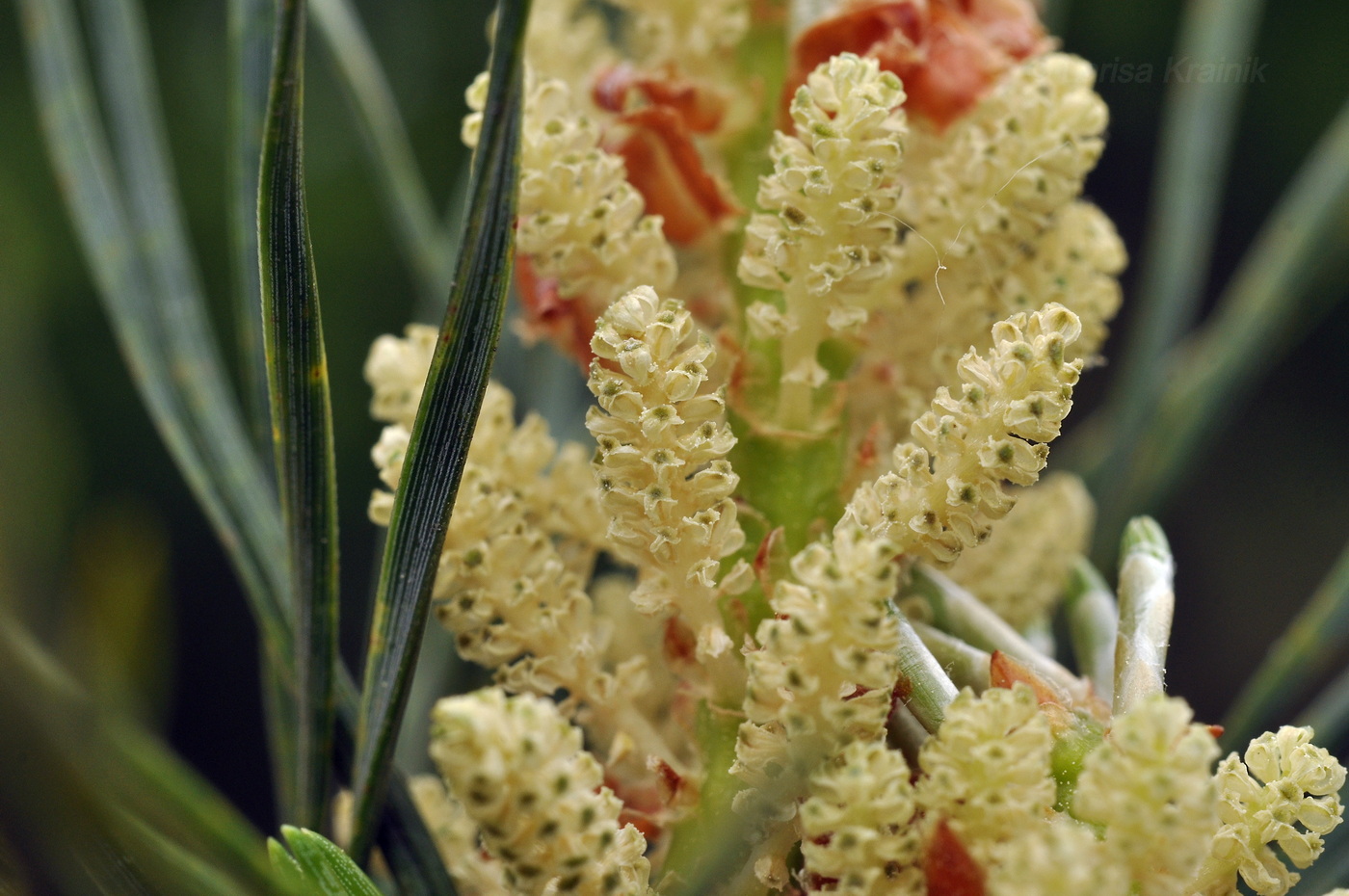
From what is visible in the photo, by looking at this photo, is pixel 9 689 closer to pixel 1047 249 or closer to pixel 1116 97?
pixel 1047 249

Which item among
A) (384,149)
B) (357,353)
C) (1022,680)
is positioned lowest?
(357,353)

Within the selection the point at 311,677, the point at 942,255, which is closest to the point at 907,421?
the point at 942,255

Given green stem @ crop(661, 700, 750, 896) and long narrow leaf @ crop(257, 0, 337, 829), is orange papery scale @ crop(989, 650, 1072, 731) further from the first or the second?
long narrow leaf @ crop(257, 0, 337, 829)

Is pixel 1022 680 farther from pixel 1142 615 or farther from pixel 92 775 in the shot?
pixel 92 775

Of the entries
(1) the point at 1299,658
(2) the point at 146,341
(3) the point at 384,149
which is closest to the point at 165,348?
(2) the point at 146,341

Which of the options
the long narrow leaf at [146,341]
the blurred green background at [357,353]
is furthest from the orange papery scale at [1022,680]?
the blurred green background at [357,353]

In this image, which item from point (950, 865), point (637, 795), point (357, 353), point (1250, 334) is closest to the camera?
point (950, 865)
